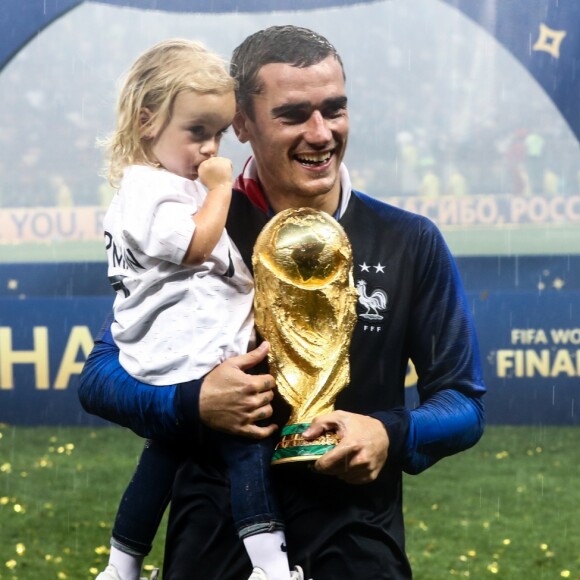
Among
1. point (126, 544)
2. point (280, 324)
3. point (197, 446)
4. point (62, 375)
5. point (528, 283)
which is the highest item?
point (280, 324)

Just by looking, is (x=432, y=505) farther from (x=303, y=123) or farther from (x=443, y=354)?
(x=303, y=123)

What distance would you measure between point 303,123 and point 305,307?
0.34 meters

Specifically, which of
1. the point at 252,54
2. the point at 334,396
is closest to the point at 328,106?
the point at 252,54

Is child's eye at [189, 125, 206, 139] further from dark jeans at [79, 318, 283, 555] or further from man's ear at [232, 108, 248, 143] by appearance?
dark jeans at [79, 318, 283, 555]

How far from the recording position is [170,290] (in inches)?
81.6

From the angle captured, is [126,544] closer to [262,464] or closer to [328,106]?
[262,464]

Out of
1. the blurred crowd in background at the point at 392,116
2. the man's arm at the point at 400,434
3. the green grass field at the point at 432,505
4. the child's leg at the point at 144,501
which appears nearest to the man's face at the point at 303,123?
the man's arm at the point at 400,434

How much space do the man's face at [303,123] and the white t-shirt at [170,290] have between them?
0.17 meters

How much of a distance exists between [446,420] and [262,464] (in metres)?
0.39

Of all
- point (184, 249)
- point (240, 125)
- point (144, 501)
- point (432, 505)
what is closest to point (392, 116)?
point (432, 505)

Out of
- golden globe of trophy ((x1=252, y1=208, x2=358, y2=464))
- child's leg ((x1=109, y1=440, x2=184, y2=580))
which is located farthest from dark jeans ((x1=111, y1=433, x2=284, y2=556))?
golden globe of trophy ((x1=252, y1=208, x2=358, y2=464))

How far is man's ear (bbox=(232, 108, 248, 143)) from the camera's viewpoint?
2252mm

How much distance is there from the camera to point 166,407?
2.10m

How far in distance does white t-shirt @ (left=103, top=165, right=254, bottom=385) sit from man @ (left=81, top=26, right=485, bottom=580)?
50 mm
